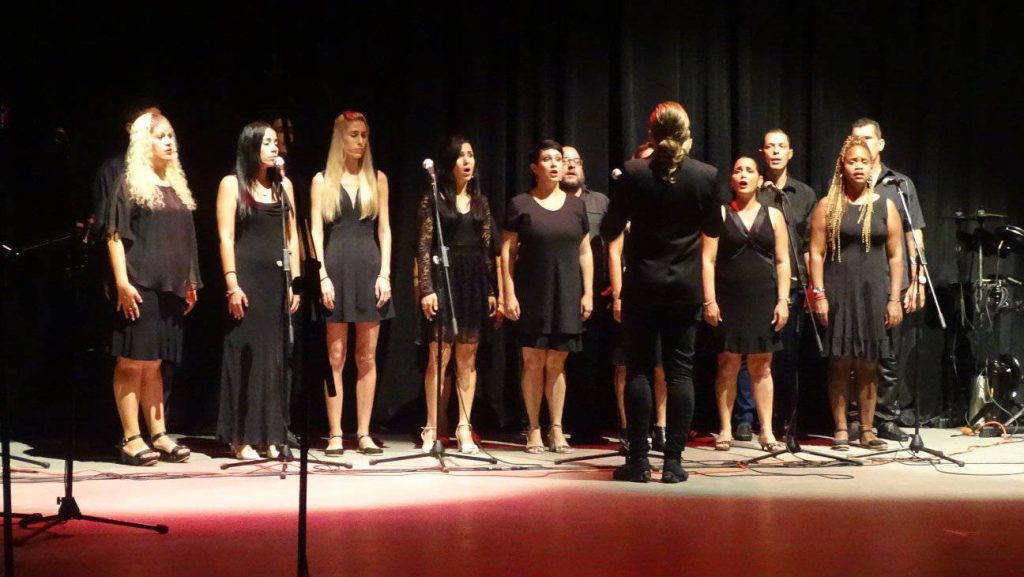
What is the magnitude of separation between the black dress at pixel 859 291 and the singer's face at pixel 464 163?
6.82ft

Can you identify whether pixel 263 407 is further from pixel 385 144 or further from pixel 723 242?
pixel 723 242

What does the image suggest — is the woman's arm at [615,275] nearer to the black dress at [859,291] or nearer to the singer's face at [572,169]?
the singer's face at [572,169]

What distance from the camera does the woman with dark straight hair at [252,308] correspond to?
255 inches

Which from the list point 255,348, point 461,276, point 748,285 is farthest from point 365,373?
point 748,285

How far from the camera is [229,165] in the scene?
7.47m

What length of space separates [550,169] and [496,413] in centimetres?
172

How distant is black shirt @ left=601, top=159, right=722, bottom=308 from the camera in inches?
215

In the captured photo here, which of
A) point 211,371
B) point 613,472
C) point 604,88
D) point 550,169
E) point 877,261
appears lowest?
point 613,472

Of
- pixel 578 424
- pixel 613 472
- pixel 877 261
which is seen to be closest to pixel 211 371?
pixel 578 424

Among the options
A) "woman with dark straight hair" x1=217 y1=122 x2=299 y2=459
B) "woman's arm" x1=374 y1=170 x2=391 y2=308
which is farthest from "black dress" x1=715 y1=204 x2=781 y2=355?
"woman with dark straight hair" x1=217 y1=122 x2=299 y2=459

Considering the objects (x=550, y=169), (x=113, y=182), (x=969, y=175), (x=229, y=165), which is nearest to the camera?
(x=113, y=182)

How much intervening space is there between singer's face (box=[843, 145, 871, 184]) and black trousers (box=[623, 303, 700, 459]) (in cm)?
178

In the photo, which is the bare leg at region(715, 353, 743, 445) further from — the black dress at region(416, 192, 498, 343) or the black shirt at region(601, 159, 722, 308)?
the black shirt at region(601, 159, 722, 308)

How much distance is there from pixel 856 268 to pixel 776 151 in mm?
882
